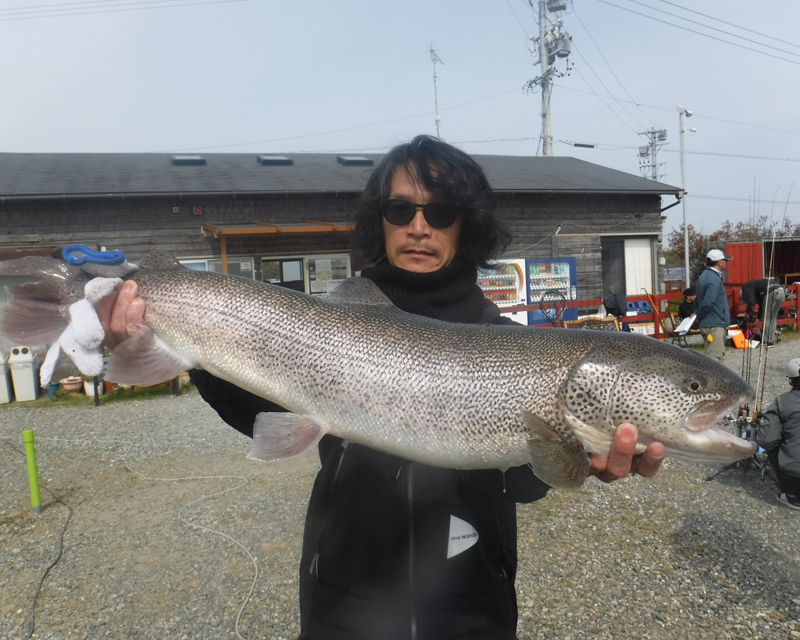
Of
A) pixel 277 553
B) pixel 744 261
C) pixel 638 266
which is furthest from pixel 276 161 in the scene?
pixel 744 261

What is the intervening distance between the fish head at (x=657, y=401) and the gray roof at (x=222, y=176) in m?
10.1

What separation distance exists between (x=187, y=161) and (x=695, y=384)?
16.8 metres

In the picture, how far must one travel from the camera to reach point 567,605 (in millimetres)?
3822

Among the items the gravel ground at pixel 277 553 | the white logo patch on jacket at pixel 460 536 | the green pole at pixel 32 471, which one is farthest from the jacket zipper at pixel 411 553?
the green pole at pixel 32 471

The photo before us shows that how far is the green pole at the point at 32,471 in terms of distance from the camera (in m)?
5.38

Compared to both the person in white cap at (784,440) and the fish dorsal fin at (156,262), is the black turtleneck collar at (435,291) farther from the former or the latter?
the person in white cap at (784,440)

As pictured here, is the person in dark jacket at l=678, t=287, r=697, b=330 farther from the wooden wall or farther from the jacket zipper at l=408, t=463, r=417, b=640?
the jacket zipper at l=408, t=463, r=417, b=640

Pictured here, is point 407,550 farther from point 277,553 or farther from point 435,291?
point 277,553

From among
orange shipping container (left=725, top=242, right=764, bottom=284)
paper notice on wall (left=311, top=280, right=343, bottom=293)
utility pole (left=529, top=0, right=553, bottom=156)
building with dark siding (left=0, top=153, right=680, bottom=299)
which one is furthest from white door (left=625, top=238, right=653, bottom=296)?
utility pole (left=529, top=0, right=553, bottom=156)

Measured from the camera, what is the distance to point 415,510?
1.96 metres

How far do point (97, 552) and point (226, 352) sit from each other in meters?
3.81

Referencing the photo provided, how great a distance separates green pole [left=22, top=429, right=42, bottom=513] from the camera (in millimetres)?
5375

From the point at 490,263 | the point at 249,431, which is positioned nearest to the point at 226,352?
the point at 249,431

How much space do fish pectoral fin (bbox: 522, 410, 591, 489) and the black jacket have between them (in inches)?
5.8
